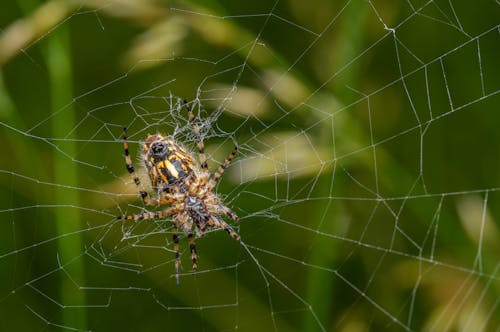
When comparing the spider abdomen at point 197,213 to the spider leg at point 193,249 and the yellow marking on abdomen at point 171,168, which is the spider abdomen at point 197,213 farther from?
the yellow marking on abdomen at point 171,168

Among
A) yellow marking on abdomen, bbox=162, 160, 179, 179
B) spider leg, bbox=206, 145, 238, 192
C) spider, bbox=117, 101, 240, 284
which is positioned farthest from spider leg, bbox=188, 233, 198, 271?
yellow marking on abdomen, bbox=162, 160, 179, 179

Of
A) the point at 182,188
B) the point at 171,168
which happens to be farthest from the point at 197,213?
the point at 171,168

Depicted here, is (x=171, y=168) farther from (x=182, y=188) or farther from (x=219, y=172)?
(x=219, y=172)

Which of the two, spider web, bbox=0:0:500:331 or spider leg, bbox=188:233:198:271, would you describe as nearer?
spider web, bbox=0:0:500:331

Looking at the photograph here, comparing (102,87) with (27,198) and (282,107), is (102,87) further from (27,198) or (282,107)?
(282,107)

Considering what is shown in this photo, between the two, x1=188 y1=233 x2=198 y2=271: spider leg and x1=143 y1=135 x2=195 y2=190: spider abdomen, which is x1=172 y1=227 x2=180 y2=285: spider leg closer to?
x1=188 y1=233 x2=198 y2=271: spider leg
